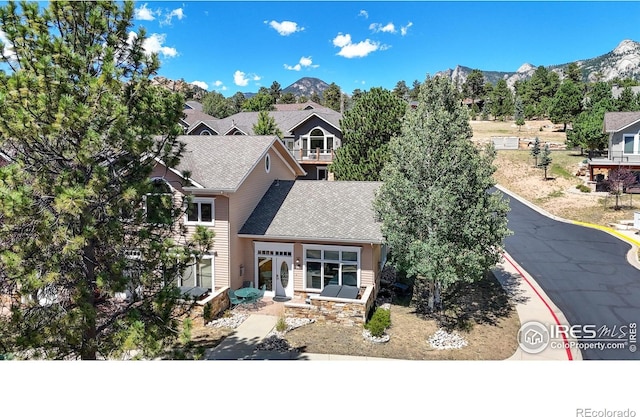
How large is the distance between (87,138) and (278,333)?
8.28 meters

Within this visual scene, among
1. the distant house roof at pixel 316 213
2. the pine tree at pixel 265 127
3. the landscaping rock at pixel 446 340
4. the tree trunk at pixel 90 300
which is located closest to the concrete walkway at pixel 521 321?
the landscaping rock at pixel 446 340

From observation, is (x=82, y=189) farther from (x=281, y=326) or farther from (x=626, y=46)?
(x=626, y=46)

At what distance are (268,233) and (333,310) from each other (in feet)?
13.1

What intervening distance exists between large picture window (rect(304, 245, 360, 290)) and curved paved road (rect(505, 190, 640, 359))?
7.20 metres

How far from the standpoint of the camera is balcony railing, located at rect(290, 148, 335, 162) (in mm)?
32156

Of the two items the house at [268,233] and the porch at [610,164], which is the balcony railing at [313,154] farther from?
the porch at [610,164]

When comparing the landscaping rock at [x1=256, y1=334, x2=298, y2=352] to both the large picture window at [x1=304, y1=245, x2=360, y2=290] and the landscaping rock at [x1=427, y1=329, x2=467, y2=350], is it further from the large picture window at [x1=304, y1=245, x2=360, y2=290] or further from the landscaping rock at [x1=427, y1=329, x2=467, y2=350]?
the landscaping rock at [x1=427, y1=329, x2=467, y2=350]

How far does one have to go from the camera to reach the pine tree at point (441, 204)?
11648mm

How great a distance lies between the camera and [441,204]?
1146 cm

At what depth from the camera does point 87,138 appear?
19.8 feet

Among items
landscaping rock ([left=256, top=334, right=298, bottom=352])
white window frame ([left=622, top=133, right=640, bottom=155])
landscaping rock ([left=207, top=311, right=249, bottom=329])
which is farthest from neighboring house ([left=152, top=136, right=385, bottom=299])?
white window frame ([left=622, top=133, right=640, bottom=155])

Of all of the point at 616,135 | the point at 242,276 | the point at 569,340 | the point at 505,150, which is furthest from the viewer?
the point at 505,150
